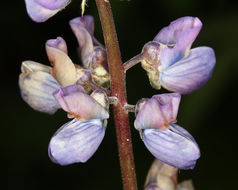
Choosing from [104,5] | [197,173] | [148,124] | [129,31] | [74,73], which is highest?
[104,5]

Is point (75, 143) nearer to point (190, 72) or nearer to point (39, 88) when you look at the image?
point (39, 88)

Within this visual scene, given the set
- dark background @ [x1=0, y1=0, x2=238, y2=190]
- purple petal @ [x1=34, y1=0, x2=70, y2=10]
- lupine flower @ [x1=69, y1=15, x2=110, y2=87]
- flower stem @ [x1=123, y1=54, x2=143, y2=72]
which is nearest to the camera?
purple petal @ [x1=34, y1=0, x2=70, y2=10]

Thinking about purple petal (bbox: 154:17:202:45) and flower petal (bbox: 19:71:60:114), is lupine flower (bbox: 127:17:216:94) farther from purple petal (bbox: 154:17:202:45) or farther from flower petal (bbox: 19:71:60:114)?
flower petal (bbox: 19:71:60:114)

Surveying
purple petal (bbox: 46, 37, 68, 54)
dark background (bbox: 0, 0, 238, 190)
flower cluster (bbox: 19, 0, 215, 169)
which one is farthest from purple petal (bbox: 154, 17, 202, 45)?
dark background (bbox: 0, 0, 238, 190)

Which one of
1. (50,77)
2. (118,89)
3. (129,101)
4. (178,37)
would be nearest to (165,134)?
(118,89)

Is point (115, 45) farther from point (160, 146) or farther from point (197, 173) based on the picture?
point (197, 173)


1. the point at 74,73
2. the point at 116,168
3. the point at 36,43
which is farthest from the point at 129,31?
the point at 74,73
